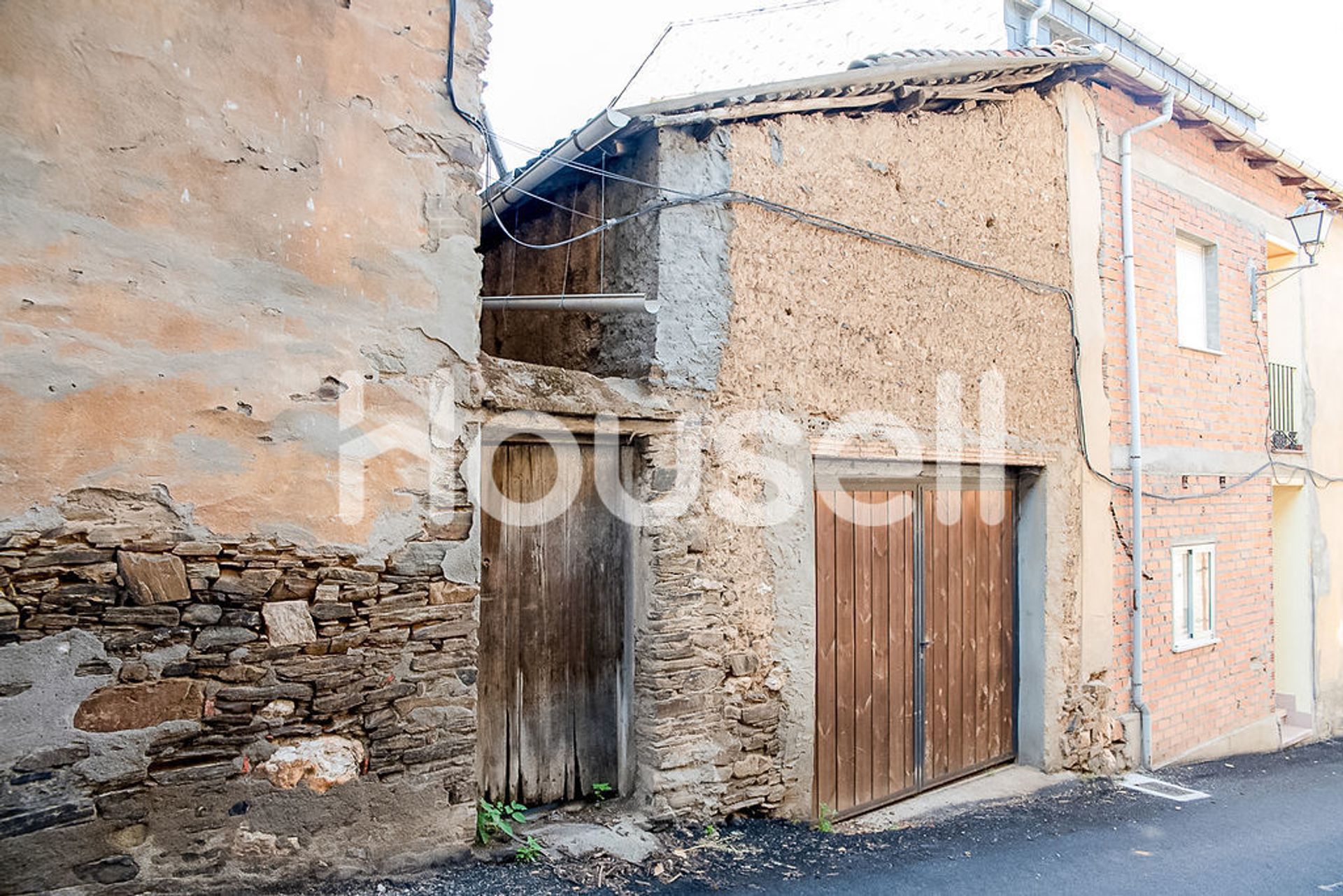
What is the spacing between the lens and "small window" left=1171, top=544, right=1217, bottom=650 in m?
7.08

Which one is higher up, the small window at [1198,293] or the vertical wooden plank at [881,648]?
the small window at [1198,293]

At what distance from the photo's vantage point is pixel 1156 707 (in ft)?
22.3

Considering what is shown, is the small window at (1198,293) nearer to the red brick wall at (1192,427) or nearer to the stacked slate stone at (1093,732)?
the red brick wall at (1192,427)

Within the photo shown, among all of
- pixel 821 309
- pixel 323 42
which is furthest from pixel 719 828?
pixel 323 42

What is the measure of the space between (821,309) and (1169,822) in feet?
12.8

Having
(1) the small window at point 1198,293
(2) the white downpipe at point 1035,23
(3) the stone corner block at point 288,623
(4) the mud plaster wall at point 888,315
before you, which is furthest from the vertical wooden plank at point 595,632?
(1) the small window at point 1198,293

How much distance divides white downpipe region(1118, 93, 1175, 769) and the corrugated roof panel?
182cm

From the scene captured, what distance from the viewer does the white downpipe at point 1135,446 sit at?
6613 mm

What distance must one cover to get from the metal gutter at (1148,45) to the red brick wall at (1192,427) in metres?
0.52

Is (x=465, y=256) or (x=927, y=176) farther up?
(x=927, y=176)

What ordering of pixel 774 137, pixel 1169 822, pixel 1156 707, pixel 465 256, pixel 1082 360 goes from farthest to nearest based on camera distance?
pixel 1156 707 < pixel 1082 360 < pixel 1169 822 < pixel 774 137 < pixel 465 256

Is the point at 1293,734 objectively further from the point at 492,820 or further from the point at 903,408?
the point at 492,820

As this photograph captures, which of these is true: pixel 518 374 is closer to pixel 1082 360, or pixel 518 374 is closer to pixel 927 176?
pixel 927 176

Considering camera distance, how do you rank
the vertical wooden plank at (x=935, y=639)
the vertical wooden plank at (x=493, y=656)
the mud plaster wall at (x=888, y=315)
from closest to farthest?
the vertical wooden plank at (x=493, y=656) < the mud plaster wall at (x=888, y=315) < the vertical wooden plank at (x=935, y=639)
